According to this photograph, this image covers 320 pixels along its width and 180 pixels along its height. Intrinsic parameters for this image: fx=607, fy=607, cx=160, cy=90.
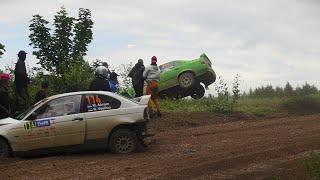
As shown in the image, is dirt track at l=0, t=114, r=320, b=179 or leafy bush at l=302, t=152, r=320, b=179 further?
dirt track at l=0, t=114, r=320, b=179

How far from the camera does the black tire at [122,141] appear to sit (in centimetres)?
1391

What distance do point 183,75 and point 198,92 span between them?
124 cm

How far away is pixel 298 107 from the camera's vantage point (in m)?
22.5

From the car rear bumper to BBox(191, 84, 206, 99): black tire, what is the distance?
0.36 metres

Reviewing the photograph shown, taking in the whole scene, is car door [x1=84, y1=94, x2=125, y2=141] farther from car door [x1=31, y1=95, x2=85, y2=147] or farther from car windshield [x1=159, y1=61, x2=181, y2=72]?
car windshield [x1=159, y1=61, x2=181, y2=72]

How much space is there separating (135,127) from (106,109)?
0.79 meters

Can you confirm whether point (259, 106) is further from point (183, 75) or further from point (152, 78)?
point (152, 78)

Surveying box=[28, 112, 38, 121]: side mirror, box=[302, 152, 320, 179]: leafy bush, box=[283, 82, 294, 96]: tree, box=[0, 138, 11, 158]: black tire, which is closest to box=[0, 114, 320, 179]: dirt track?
box=[0, 138, 11, 158]: black tire

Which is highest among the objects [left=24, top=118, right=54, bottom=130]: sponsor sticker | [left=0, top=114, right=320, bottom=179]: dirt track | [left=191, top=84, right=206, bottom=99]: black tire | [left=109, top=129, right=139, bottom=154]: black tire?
[left=191, top=84, right=206, bottom=99]: black tire

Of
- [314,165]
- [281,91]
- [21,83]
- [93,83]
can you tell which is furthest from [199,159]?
[281,91]

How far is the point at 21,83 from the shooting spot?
640 inches

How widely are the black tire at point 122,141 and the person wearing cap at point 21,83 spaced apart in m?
3.58

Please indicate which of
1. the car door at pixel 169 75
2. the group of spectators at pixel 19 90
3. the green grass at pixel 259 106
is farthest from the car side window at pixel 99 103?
the car door at pixel 169 75

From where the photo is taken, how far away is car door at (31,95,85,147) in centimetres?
1359
